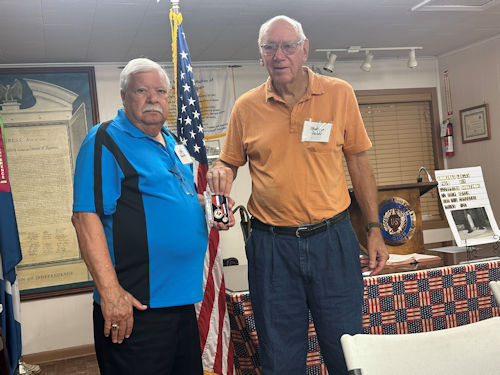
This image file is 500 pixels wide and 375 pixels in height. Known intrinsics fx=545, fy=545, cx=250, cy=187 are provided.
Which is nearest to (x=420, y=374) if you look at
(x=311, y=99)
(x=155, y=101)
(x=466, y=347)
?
(x=466, y=347)

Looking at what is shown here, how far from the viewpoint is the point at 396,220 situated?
11.0 feet

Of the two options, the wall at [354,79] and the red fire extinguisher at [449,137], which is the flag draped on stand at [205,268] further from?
the red fire extinguisher at [449,137]

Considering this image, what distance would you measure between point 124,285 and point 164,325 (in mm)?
182

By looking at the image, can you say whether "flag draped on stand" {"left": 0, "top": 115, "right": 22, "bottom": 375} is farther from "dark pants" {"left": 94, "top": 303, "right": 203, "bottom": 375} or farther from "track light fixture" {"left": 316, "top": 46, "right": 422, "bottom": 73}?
"track light fixture" {"left": 316, "top": 46, "right": 422, "bottom": 73}

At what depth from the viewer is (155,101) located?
5.93 feet

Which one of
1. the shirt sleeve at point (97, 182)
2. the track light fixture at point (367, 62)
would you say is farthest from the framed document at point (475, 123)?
the shirt sleeve at point (97, 182)

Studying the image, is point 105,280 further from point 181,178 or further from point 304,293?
point 304,293

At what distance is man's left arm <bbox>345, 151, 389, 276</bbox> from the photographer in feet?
6.54

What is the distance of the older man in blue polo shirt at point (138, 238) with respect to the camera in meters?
1.64

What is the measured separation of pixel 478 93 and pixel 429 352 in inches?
197

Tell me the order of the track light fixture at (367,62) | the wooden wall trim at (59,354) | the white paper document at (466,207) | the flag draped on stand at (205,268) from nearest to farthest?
1. the flag draped on stand at (205,268)
2. the white paper document at (466,207)
3. the wooden wall trim at (59,354)
4. the track light fixture at (367,62)

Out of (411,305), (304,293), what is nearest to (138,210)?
(304,293)

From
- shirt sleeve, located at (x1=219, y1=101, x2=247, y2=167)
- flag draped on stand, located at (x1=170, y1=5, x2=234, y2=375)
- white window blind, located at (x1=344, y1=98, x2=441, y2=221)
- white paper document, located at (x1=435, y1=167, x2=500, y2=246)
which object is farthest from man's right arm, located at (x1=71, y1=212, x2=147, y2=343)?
white window blind, located at (x1=344, y1=98, x2=441, y2=221)

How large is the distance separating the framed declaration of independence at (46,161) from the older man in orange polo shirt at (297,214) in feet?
11.3
